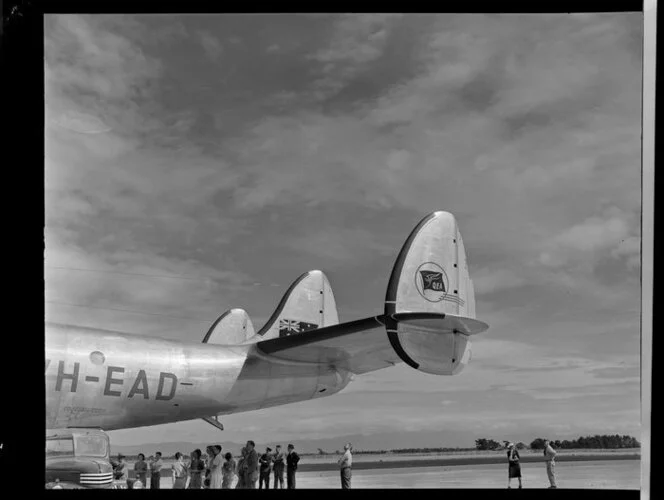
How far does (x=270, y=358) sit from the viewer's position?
Result: 15188 mm

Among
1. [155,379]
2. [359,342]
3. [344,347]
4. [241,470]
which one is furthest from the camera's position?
[344,347]

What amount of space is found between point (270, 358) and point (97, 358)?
330 cm

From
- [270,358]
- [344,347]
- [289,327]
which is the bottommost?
[270,358]

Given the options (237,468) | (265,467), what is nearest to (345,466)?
(265,467)

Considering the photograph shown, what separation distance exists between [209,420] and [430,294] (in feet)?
19.6

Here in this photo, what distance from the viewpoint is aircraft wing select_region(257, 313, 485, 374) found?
483 inches

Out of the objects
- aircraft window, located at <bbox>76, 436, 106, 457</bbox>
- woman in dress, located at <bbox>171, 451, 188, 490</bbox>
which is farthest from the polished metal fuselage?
woman in dress, located at <bbox>171, 451, 188, 490</bbox>

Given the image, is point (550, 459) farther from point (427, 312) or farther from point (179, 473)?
point (179, 473)

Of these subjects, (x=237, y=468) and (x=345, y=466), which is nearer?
(x=345, y=466)

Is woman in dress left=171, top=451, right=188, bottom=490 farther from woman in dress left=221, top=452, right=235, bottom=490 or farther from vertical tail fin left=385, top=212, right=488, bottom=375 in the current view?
vertical tail fin left=385, top=212, right=488, bottom=375

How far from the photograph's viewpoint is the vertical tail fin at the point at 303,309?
18578 millimetres

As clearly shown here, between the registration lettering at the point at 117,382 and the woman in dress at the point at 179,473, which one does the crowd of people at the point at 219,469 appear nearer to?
the woman in dress at the point at 179,473
